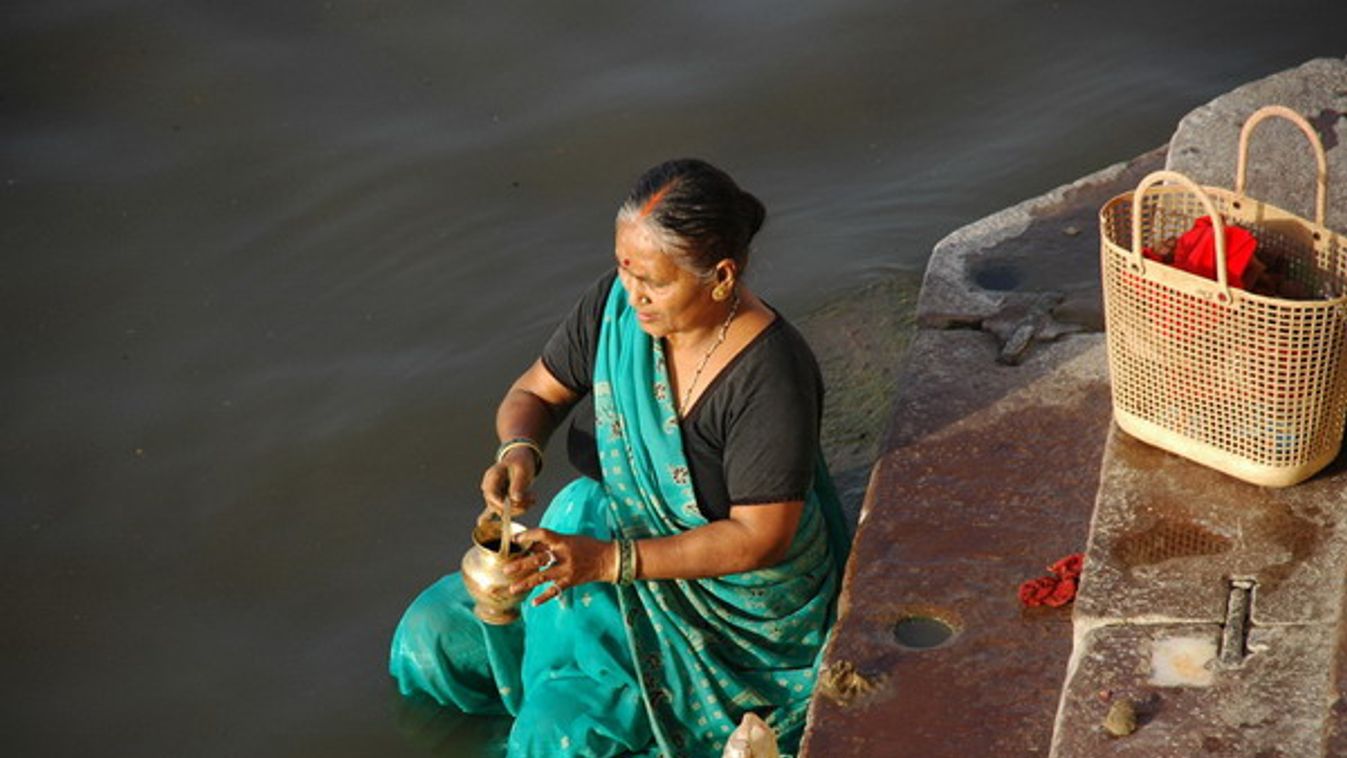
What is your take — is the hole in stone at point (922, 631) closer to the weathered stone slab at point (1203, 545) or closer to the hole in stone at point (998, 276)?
the weathered stone slab at point (1203, 545)

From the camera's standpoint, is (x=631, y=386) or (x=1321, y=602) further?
(x=631, y=386)

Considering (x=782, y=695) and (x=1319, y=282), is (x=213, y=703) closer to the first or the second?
(x=782, y=695)

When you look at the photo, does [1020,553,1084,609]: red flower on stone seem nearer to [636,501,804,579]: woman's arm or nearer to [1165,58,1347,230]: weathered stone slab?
[636,501,804,579]: woman's arm

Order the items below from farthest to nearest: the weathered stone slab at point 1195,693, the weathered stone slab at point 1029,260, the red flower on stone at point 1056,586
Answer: the weathered stone slab at point 1029,260 < the red flower on stone at point 1056,586 < the weathered stone slab at point 1195,693

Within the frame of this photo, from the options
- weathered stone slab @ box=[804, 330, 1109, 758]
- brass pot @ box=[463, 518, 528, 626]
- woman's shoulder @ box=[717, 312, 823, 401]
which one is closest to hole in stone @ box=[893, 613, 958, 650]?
weathered stone slab @ box=[804, 330, 1109, 758]

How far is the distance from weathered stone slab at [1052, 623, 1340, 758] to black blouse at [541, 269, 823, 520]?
0.60 metres

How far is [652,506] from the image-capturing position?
3.58 meters

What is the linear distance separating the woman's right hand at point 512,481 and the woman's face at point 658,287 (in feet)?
1.22

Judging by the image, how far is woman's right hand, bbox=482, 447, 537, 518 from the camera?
11.5 ft

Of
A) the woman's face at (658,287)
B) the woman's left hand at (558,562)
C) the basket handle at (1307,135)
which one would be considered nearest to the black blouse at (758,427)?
the woman's face at (658,287)

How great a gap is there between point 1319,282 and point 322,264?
332 centimetres

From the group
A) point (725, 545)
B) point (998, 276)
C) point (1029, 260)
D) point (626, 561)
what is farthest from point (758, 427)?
point (1029, 260)

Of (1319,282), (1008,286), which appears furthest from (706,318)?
(1008,286)

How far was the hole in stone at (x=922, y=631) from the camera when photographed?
341 centimetres
